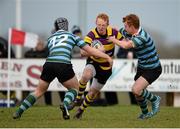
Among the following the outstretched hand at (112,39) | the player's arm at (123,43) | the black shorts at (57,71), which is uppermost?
the outstretched hand at (112,39)

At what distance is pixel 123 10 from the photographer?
2847 centimetres

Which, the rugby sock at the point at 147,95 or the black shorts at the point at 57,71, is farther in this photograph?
the rugby sock at the point at 147,95

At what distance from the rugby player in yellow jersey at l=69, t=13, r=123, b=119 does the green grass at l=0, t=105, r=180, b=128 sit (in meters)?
0.44

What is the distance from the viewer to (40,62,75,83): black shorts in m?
15.4

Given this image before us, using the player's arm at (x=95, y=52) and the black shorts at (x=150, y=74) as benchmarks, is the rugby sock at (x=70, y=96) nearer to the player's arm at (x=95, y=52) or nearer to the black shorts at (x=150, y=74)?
the player's arm at (x=95, y=52)

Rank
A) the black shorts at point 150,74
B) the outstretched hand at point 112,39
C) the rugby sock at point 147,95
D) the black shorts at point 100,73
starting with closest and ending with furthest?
the outstretched hand at point 112,39 < the black shorts at point 150,74 < the rugby sock at point 147,95 < the black shorts at point 100,73

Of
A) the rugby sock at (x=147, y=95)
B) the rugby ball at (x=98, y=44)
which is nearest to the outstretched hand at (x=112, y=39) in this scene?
the rugby ball at (x=98, y=44)

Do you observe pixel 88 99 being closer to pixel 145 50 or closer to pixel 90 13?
pixel 145 50

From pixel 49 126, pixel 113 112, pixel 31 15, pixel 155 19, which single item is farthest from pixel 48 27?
pixel 49 126

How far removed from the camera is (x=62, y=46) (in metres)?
15.5

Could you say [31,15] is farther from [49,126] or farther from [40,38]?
[49,126]

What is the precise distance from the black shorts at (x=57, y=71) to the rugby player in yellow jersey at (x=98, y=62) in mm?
931

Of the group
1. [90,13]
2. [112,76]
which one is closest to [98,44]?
[112,76]

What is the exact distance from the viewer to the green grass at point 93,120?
1462 cm
